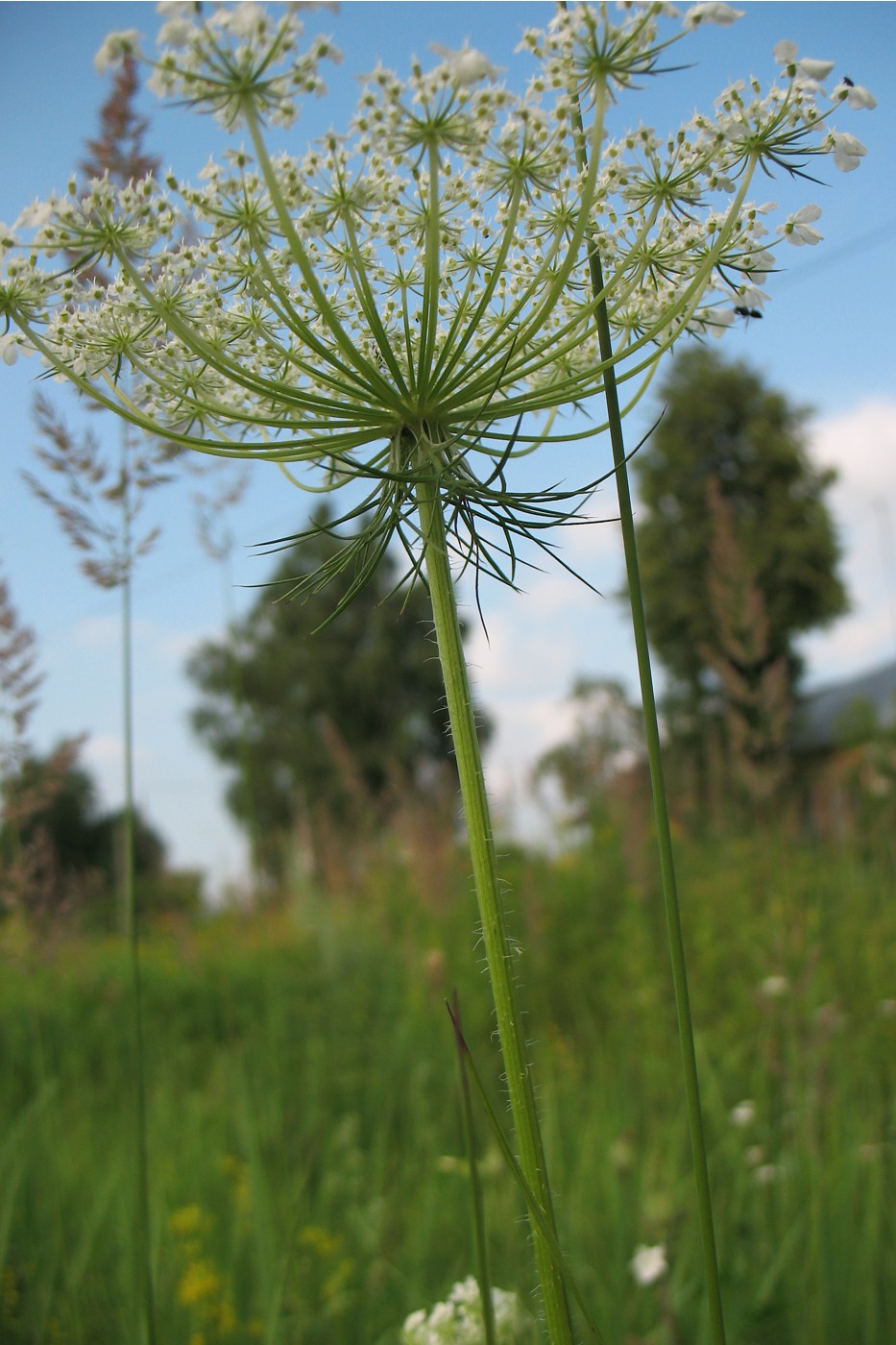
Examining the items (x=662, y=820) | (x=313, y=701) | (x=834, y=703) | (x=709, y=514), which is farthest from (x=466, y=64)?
(x=834, y=703)

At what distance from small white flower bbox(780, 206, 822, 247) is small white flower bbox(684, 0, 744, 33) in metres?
0.30

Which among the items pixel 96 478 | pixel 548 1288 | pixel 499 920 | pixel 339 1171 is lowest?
pixel 339 1171

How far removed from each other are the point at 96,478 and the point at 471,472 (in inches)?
48.6

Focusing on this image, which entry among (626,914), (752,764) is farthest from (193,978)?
(752,764)

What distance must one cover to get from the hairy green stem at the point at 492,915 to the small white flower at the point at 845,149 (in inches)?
23.3

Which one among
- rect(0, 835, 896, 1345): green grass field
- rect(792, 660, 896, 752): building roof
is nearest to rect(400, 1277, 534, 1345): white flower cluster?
rect(0, 835, 896, 1345): green grass field

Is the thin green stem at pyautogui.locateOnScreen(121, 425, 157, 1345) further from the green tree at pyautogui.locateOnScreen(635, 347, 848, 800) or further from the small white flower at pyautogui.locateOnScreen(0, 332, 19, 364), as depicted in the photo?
the green tree at pyautogui.locateOnScreen(635, 347, 848, 800)

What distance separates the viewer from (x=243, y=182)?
110 cm

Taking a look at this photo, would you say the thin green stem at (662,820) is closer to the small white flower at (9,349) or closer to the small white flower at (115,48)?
the small white flower at (115,48)

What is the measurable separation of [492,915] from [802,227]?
0.90 metres

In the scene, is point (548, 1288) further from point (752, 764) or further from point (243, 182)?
point (752, 764)

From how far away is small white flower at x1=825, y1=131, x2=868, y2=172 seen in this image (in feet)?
3.76

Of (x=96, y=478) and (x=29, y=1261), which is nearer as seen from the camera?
(x=96, y=478)

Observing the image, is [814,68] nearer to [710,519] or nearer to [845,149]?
[845,149]
